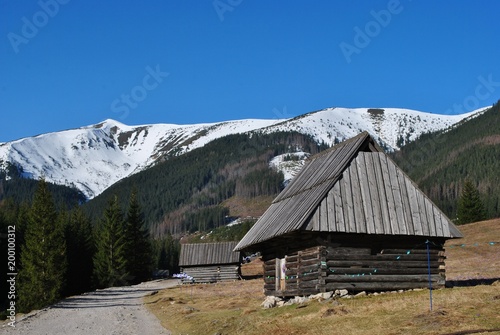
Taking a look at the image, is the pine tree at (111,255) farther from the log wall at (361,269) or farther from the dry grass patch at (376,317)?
the log wall at (361,269)

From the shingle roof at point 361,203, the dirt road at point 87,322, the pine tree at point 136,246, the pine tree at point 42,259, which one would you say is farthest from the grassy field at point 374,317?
the pine tree at point 136,246

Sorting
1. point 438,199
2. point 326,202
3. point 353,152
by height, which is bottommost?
point 326,202

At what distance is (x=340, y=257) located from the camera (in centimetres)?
2714

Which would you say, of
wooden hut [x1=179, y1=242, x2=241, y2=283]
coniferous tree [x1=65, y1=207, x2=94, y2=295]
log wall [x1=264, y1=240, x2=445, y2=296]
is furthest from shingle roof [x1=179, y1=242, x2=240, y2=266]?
log wall [x1=264, y1=240, x2=445, y2=296]

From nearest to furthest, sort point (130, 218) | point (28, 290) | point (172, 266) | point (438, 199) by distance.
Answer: point (28, 290) → point (130, 218) → point (172, 266) → point (438, 199)

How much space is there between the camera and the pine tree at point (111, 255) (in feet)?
254

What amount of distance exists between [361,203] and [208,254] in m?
51.8

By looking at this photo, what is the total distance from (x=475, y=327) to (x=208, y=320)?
13692 millimetres

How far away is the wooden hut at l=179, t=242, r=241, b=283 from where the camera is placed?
7681 centimetres

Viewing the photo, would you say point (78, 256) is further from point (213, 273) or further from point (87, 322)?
point (87, 322)

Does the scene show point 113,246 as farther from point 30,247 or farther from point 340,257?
point 340,257

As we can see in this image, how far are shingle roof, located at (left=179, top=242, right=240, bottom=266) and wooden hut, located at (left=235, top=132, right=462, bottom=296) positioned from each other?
46417mm

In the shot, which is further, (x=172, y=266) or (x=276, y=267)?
(x=172, y=266)

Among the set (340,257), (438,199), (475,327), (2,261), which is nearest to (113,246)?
(2,261)
